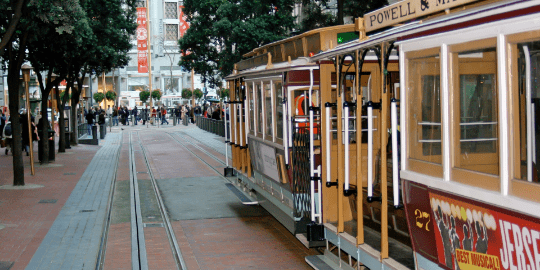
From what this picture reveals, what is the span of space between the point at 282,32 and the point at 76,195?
1220cm

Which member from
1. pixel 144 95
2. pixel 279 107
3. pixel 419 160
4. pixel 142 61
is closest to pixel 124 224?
pixel 279 107

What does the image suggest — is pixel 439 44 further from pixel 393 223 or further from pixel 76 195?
pixel 76 195

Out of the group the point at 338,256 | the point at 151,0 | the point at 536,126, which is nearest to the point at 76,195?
the point at 338,256

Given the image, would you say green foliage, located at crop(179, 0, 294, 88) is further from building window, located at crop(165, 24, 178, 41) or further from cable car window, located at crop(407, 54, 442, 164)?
building window, located at crop(165, 24, 178, 41)

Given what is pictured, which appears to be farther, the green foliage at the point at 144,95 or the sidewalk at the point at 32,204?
the green foliage at the point at 144,95

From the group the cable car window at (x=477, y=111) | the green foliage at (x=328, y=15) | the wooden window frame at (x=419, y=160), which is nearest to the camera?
the cable car window at (x=477, y=111)

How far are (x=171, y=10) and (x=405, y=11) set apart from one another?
223 feet

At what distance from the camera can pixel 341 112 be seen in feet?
22.5

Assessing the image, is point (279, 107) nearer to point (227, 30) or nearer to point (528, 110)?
point (528, 110)

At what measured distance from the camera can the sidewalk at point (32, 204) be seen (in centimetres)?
916

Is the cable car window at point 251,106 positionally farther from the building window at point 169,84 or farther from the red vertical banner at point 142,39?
the building window at point 169,84

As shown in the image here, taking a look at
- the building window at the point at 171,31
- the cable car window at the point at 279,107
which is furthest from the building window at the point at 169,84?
the cable car window at the point at 279,107

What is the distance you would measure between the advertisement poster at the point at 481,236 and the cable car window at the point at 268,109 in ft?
17.9

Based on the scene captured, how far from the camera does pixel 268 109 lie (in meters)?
10.2
